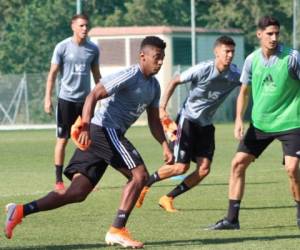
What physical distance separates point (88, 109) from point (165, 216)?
320 centimetres

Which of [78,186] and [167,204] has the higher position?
[78,186]

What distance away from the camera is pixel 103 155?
35.2ft

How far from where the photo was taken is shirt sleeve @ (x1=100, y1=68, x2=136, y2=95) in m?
10.5

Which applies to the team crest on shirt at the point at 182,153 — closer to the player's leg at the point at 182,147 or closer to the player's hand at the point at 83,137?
the player's leg at the point at 182,147

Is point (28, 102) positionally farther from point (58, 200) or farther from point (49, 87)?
point (58, 200)

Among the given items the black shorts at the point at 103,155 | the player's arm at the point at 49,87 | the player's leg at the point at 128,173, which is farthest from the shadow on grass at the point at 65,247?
the player's arm at the point at 49,87

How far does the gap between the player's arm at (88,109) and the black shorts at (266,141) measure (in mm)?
2148

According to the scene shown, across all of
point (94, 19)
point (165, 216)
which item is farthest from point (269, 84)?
point (94, 19)

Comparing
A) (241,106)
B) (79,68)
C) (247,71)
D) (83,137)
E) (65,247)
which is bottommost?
(65,247)

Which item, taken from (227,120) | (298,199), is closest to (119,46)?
(227,120)

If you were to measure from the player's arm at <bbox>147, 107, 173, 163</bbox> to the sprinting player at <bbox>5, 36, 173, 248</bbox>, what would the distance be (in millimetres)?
28

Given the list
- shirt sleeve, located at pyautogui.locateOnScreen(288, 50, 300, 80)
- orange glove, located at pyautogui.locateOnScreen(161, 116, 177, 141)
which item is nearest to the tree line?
orange glove, located at pyautogui.locateOnScreen(161, 116, 177, 141)

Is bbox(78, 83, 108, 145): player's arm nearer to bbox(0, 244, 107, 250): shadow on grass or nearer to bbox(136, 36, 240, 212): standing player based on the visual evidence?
bbox(0, 244, 107, 250): shadow on grass

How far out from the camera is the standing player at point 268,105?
11797mm
